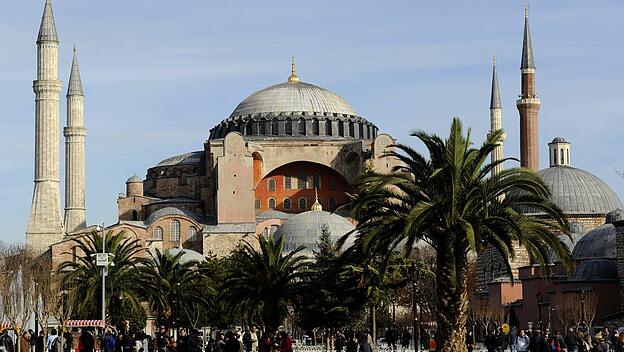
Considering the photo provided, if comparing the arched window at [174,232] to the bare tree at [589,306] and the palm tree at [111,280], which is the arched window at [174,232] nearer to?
the bare tree at [589,306]

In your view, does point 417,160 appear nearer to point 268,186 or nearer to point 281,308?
point 281,308

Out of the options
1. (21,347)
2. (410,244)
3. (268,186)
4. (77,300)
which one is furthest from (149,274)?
(268,186)

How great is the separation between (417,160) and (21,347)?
42.7ft

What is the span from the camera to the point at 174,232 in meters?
68.2

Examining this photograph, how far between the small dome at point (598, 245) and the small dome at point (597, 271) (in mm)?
1663

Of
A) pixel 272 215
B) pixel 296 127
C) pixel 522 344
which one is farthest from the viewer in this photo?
pixel 296 127

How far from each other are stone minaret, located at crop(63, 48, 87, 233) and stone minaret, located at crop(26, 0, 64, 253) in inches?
269

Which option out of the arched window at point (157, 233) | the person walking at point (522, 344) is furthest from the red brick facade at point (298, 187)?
the person walking at point (522, 344)

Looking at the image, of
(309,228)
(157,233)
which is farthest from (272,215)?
(157,233)

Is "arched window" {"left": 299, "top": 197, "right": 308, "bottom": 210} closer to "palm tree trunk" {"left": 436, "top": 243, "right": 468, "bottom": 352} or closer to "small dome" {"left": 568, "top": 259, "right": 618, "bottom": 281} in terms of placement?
"small dome" {"left": 568, "top": 259, "right": 618, "bottom": 281}

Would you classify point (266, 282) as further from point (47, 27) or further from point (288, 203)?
point (288, 203)

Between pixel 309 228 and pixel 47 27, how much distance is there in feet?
56.6

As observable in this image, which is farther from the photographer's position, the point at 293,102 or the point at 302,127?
the point at 293,102

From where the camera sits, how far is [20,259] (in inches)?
2093
